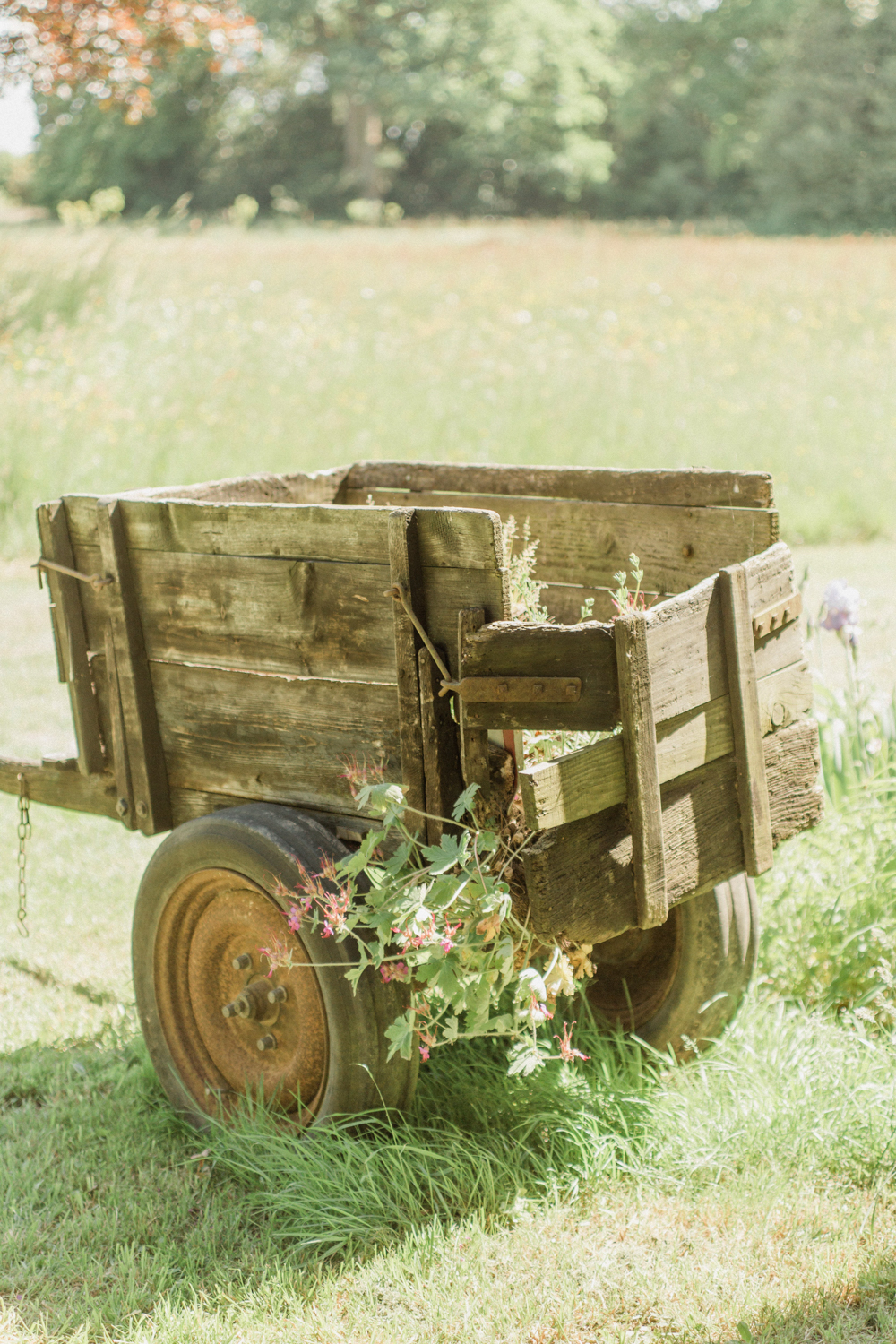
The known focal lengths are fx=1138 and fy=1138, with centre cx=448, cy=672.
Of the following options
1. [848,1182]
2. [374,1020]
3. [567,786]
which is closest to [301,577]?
[567,786]

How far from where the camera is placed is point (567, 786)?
184cm

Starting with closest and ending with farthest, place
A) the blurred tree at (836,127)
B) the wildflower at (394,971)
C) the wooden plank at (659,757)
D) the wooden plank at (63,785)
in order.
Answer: the wooden plank at (659,757)
the wildflower at (394,971)
the wooden plank at (63,785)
the blurred tree at (836,127)

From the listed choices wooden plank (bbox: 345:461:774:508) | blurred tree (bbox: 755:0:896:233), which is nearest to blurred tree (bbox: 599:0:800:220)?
blurred tree (bbox: 755:0:896:233)

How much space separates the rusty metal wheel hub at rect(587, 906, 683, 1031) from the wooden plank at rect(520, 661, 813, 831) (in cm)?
63

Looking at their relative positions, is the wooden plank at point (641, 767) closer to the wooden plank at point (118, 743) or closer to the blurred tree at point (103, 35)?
the wooden plank at point (118, 743)

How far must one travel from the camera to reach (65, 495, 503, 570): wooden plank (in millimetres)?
1970

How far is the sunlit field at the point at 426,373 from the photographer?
8.35 m

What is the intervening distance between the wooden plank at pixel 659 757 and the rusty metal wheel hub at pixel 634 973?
2.07 ft

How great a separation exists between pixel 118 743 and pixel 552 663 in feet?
4.07

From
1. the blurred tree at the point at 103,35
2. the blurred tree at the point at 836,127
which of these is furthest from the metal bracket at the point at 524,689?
the blurred tree at the point at 836,127

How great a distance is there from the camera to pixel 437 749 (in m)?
2.08

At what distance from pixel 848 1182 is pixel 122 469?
6985 mm

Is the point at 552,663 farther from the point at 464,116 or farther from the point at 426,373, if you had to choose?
the point at 464,116

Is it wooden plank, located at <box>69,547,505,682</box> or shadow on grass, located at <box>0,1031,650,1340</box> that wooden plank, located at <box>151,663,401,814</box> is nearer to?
wooden plank, located at <box>69,547,505,682</box>
